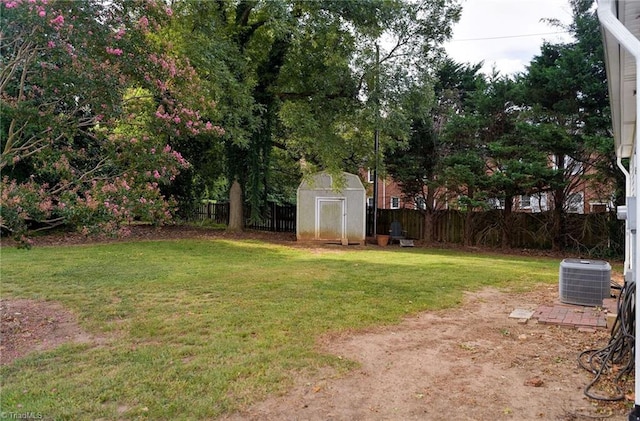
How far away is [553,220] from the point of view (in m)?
14.1

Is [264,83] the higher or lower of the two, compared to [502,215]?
higher

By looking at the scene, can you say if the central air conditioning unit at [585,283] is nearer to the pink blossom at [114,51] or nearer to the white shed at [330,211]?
the pink blossom at [114,51]

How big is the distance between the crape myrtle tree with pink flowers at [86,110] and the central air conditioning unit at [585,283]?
5291 mm

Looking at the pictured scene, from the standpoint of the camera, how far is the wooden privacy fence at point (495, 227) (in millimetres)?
13180

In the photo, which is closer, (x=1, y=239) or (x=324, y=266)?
(x=324, y=266)

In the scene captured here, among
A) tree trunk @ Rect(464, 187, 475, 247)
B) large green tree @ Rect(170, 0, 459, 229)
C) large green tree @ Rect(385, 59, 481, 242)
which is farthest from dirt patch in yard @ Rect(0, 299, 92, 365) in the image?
tree trunk @ Rect(464, 187, 475, 247)

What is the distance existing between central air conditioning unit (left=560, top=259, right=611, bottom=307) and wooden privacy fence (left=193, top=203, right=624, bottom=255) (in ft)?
27.3

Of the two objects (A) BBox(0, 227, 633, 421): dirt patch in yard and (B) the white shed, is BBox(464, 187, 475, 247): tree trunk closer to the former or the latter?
(B) the white shed

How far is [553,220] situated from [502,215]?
1.58 metres

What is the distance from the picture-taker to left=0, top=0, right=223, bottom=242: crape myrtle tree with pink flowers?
4172mm

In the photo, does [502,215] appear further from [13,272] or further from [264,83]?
[13,272]

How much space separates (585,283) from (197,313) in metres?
5.03

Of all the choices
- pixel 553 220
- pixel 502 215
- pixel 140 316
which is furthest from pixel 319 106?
pixel 140 316

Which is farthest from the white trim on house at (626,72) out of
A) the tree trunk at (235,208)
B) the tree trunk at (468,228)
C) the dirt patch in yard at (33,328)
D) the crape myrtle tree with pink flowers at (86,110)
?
the tree trunk at (235,208)
